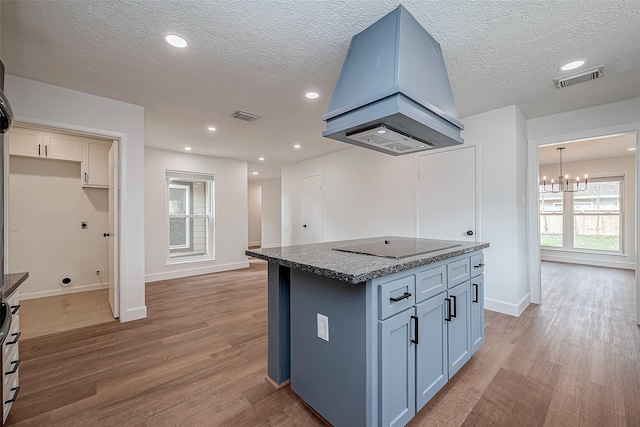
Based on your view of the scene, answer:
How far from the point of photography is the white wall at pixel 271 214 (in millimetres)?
9211

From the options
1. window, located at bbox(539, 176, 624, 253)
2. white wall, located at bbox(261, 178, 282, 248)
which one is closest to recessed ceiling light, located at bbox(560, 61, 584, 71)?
window, located at bbox(539, 176, 624, 253)

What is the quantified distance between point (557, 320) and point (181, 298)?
480 cm

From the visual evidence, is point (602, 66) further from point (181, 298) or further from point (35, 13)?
point (181, 298)

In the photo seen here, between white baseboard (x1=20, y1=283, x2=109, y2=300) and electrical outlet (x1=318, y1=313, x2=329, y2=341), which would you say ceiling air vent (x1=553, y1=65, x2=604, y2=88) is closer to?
electrical outlet (x1=318, y1=313, x2=329, y2=341)

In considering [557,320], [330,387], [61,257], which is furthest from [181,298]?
[557,320]

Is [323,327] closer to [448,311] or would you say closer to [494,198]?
[448,311]

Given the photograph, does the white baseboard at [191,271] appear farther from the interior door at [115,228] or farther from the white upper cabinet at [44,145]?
the white upper cabinet at [44,145]

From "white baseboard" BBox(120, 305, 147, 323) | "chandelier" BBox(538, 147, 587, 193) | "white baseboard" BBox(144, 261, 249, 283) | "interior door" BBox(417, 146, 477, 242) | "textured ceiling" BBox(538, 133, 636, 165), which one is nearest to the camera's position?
"white baseboard" BBox(120, 305, 147, 323)

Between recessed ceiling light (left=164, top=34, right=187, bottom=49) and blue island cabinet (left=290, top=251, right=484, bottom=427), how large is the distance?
184cm

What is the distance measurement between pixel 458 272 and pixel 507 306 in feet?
6.21

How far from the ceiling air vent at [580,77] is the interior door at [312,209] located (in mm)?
4110

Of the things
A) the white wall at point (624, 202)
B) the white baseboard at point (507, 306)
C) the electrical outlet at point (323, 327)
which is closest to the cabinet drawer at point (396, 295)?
the electrical outlet at point (323, 327)

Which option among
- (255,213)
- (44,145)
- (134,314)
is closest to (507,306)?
(134,314)

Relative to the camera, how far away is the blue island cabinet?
132 centimetres
